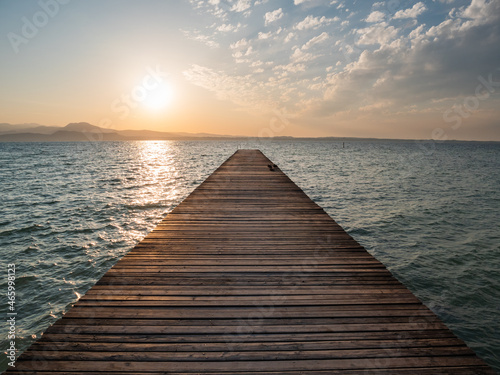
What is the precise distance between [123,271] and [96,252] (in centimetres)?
540

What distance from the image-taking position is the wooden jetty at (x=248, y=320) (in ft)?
7.67

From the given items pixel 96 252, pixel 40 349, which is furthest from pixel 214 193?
pixel 40 349

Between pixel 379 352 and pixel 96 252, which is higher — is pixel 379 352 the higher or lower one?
the higher one

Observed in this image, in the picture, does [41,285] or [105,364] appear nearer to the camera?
[105,364]

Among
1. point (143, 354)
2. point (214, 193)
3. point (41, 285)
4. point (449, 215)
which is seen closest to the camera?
point (143, 354)

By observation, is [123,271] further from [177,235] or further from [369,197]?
[369,197]

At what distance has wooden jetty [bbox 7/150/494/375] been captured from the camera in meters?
2.34

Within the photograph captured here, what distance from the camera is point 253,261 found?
14.0 feet

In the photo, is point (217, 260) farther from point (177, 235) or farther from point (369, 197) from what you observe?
point (369, 197)

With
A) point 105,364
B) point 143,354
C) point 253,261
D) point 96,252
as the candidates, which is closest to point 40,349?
point 105,364

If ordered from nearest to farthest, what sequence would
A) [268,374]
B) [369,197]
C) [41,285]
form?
[268,374]
[41,285]
[369,197]

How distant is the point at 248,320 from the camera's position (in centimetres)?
288

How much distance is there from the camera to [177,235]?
5.41 meters

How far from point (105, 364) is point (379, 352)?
2.39 meters
